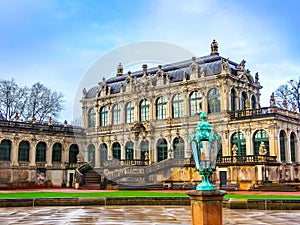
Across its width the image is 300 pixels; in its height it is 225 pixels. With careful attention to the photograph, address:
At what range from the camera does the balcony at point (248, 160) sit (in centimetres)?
3388

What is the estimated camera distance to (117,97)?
50.3 m

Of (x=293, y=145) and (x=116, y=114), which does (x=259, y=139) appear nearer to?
(x=293, y=145)

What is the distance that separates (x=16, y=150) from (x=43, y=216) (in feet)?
102

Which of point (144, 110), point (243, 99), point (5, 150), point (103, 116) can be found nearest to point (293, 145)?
point (243, 99)

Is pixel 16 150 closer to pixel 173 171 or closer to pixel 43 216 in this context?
pixel 173 171

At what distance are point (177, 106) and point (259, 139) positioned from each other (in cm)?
1032

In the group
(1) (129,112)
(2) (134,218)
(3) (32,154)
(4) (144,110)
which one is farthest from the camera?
(1) (129,112)

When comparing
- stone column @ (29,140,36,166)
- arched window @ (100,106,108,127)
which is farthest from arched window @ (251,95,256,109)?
stone column @ (29,140,36,166)

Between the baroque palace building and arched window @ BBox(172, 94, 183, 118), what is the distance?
0.36ft

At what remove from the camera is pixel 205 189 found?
10609mm

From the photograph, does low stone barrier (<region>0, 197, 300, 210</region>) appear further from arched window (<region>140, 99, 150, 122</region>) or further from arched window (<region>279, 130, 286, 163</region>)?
arched window (<region>140, 99, 150, 122</region>)

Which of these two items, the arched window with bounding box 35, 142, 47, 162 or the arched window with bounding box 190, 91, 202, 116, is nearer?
the arched window with bounding box 190, 91, 202, 116

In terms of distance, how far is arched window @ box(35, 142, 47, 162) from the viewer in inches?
1858

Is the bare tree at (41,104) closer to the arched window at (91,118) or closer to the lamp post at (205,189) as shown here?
the arched window at (91,118)
